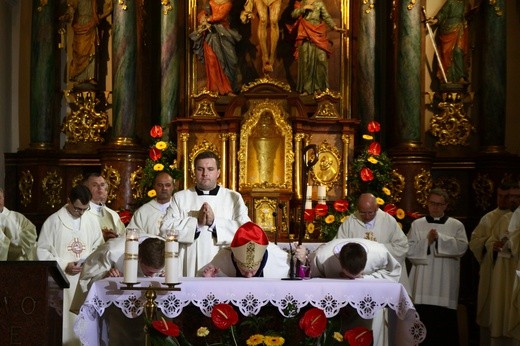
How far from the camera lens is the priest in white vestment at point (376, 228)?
35.1 feet

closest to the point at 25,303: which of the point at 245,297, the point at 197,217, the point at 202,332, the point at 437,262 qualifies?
the point at 202,332

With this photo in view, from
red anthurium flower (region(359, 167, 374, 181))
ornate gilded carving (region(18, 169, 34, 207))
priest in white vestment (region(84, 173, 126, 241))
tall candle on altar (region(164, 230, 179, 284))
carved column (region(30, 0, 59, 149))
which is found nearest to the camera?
tall candle on altar (region(164, 230, 179, 284))

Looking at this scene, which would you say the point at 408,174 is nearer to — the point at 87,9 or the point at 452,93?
the point at 452,93

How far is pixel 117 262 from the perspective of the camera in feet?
25.1

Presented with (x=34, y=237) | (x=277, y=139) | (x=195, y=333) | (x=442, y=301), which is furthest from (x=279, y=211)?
(x=195, y=333)

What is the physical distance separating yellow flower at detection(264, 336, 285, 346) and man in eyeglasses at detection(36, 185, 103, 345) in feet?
11.2

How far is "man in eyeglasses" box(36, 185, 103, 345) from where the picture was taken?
9625mm

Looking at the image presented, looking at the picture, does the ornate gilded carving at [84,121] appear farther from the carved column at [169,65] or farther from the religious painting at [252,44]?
the religious painting at [252,44]

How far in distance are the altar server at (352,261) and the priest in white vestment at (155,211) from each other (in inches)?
109

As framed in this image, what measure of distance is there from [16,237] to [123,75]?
434cm

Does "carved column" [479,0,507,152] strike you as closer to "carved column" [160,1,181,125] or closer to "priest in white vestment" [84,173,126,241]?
"carved column" [160,1,181,125]

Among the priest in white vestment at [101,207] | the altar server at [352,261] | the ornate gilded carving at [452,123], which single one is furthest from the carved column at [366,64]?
the altar server at [352,261]

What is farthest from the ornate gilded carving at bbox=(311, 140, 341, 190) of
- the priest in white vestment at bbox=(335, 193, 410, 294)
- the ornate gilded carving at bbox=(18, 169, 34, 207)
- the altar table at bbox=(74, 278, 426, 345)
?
the altar table at bbox=(74, 278, 426, 345)

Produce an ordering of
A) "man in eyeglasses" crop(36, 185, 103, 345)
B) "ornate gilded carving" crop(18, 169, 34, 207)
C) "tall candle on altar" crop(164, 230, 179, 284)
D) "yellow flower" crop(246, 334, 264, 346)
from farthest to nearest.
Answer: "ornate gilded carving" crop(18, 169, 34, 207), "man in eyeglasses" crop(36, 185, 103, 345), "yellow flower" crop(246, 334, 264, 346), "tall candle on altar" crop(164, 230, 179, 284)
